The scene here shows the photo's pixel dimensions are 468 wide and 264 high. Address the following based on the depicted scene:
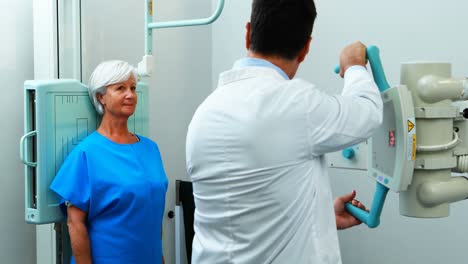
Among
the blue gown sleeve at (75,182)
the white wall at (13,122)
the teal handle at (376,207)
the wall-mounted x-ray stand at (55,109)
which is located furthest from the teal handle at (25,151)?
the teal handle at (376,207)

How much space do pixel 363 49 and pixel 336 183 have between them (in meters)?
1.65

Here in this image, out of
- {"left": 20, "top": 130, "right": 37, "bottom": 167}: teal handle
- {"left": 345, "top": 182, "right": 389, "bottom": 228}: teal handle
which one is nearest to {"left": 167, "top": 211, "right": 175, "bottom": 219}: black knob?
{"left": 20, "top": 130, "right": 37, "bottom": 167}: teal handle

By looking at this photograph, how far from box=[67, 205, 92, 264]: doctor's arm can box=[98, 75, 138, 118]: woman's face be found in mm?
430

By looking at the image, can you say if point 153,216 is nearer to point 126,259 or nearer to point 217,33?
point 126,259

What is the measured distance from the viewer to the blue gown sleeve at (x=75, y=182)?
2.16m

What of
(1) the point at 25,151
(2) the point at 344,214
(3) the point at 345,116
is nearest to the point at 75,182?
(1) the point at 25,151

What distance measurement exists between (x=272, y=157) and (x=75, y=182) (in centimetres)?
120

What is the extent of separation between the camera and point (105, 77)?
232 cm

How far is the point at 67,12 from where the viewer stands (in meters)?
2.60

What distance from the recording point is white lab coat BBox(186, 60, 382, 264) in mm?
1202

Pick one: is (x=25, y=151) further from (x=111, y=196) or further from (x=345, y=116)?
(x=345, y=116)

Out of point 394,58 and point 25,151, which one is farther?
point 394,58

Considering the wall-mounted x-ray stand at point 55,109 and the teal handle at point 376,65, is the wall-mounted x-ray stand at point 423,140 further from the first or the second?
the wall-mounted x-ray stand at point 55,109

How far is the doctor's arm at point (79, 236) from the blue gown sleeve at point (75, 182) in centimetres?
3
